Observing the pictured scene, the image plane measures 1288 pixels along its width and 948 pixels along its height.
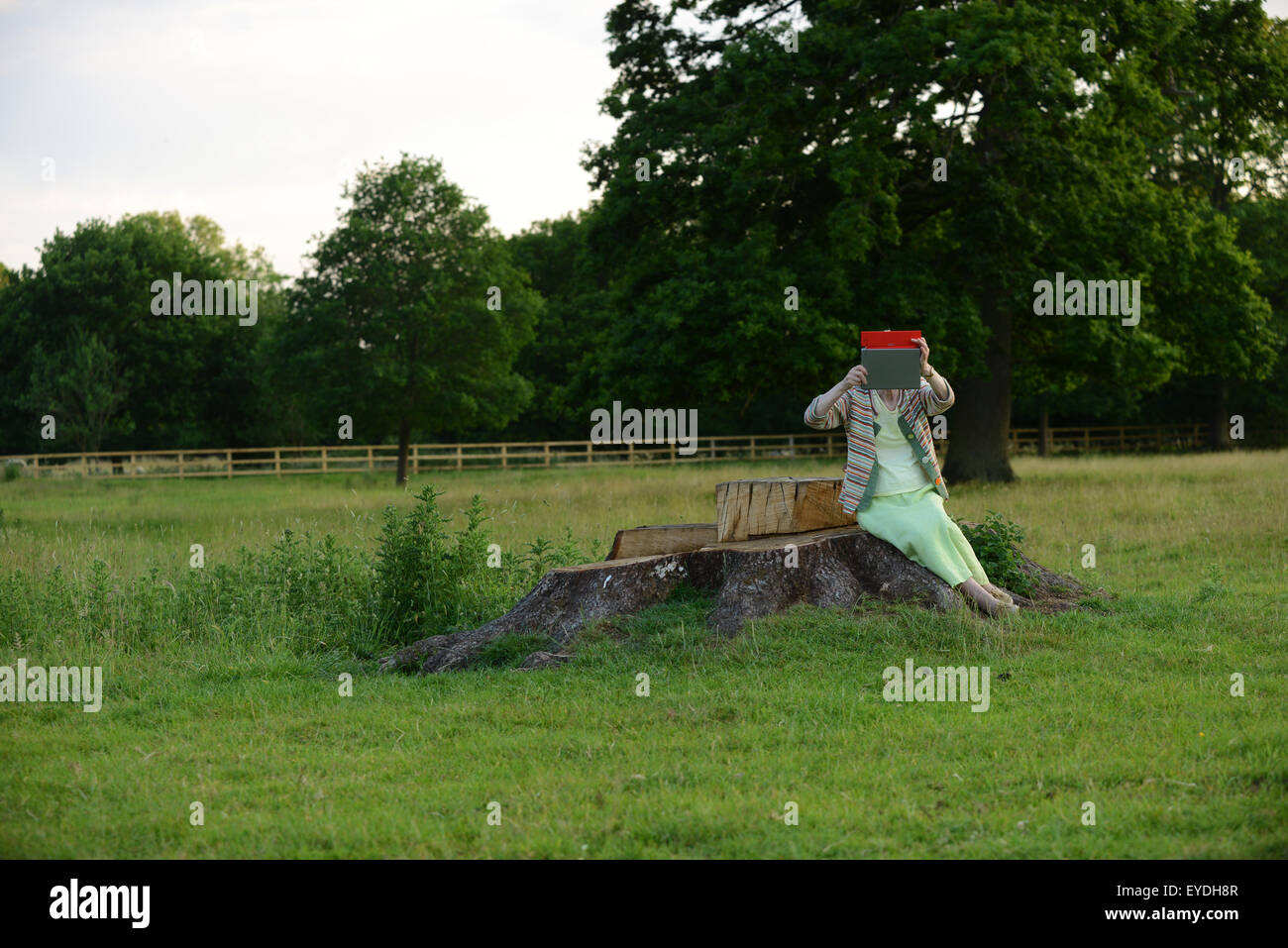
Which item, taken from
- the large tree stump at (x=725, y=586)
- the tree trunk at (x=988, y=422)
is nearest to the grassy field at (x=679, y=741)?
the large tree stump at (x=725, y=586)

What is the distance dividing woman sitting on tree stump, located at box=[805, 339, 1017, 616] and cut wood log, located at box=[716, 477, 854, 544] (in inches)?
13.8

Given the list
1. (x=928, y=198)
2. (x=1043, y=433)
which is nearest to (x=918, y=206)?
(x=928, y=198)

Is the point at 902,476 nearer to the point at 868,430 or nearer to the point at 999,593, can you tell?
the point at 868,430

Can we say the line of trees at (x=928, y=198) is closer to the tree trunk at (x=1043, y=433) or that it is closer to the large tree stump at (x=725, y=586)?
the large tree stump at (x=725, y=586)

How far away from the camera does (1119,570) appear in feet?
38.6

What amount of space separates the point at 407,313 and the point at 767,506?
80.1 feet

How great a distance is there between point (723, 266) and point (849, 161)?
9.61 ft

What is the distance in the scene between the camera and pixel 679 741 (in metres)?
5.83

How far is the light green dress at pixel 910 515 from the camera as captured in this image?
8320 mm

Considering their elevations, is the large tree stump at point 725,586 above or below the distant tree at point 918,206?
below

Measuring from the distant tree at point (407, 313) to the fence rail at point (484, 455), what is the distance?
25.2ft
